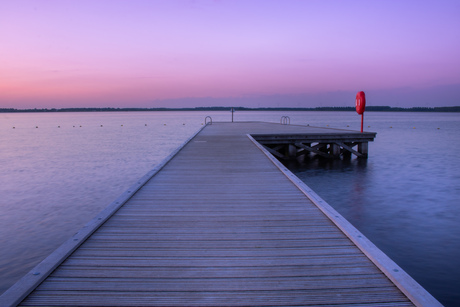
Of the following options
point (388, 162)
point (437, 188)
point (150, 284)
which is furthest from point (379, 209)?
point (388, 162)

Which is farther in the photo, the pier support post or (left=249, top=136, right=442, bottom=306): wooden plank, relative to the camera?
the pier support post

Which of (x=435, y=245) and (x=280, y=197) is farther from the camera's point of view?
(x=435, y=245)

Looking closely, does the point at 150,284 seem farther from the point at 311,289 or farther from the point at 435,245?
the point at 435,245

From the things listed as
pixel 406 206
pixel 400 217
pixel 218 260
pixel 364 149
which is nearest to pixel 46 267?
pixel 218 260

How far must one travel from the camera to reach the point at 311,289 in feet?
8.33

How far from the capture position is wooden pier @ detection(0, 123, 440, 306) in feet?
8.00

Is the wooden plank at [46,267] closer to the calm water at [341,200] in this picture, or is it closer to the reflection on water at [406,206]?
the calm water at [341,200]

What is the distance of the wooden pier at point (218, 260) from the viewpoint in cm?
244

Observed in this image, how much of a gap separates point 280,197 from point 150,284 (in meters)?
2.81

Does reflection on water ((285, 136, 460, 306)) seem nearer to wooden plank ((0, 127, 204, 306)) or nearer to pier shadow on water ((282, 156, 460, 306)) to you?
pier shadow on water ((282, 156, 460, 306))

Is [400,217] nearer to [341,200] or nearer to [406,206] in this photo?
[406,206]

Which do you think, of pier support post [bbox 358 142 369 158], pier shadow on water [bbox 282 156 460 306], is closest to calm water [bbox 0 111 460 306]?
pier shadow on water [bbox 282 156 460 306]

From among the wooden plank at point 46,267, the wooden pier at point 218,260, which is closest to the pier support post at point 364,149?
the wooden pier at point 218,260

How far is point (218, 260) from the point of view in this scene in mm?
3018
